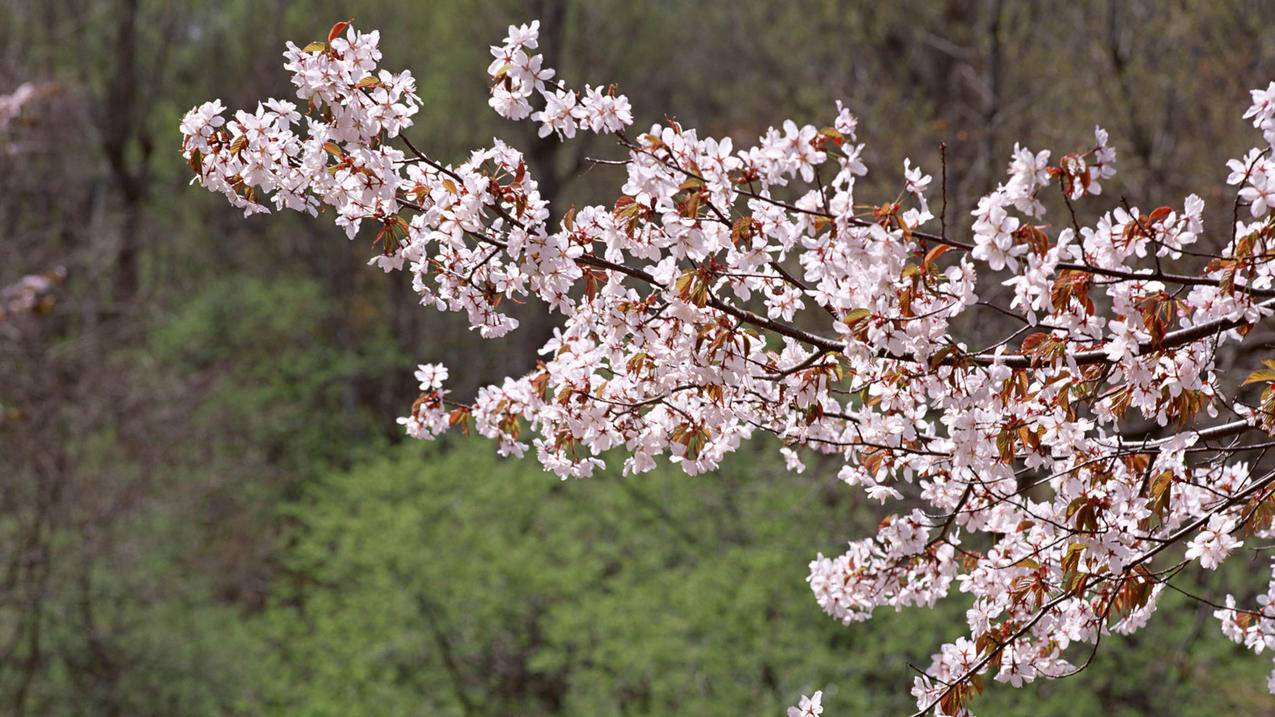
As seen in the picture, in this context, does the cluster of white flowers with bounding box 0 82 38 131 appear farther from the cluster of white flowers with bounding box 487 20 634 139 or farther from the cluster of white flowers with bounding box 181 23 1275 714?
the cluster of white flowers with bounding box 487 20 634 139

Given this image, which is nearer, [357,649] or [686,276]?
[686,276]

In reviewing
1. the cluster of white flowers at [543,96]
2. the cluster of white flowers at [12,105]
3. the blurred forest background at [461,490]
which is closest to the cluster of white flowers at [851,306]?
the cluster of white flowers at [543,96]

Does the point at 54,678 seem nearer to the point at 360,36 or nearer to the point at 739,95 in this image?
the point at 360,36

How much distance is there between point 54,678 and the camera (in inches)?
359

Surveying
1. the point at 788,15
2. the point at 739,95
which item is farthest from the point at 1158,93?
the point at 739,95

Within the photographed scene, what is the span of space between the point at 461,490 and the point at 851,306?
31.3 feet

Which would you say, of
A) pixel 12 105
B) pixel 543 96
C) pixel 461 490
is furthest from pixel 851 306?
pixel 461 490

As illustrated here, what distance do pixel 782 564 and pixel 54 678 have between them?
→ 537cm

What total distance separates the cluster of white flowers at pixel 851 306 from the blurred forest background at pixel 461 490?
3.71m

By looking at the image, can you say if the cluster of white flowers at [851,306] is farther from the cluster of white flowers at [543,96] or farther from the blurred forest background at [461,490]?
the blurred forest background at [461,490]

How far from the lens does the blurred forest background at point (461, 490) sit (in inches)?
311

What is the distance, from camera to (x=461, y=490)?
38.4 feet

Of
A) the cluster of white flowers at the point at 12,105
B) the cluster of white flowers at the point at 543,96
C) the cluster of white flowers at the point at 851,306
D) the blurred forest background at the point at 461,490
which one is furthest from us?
the cluster of white flowers at the point at 12,105

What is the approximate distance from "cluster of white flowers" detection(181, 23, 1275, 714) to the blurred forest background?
12.2 ft
